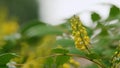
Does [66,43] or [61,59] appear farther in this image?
[66,43]

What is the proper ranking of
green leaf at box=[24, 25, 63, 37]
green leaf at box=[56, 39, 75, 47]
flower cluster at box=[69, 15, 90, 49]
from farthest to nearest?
1. green leaf at box=[24, 25, 63, 37]
2. green leaf at box=[56, 39, 75, 47]
3. flower cluster at box=[69, 15, 90, 49]

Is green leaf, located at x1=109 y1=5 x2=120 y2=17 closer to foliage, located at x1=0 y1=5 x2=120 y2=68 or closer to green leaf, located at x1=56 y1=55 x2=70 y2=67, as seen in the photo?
foliage, located at x1=0 y1=5 x2=120 y2=68

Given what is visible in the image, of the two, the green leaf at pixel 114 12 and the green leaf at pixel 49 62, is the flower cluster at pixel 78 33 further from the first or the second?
the green leaf at pixel 114 12

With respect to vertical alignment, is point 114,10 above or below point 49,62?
above

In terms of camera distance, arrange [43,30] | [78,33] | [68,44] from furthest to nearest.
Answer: [43,30] < [68,44] < [78,33]

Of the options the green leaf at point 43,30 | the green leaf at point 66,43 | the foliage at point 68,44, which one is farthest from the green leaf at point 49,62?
the green leaf at point 43,30

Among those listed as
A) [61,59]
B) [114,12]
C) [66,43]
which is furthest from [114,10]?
[61,59]

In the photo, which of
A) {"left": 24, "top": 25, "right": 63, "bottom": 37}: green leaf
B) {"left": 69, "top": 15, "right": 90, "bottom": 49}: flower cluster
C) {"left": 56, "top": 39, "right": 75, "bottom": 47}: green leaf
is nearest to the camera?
{"left": 69, "top": 15, "right": 90, "bottom": 49}: flower cluster

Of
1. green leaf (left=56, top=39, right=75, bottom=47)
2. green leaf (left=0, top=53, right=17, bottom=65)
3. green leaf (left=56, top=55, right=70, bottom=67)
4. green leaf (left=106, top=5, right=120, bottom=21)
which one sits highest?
green leaf (left=106, top=5, right=120, bottom=21)

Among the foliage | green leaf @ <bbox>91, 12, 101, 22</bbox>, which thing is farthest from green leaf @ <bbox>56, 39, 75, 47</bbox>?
green leaf @ <bbox>91, 12, 101, 22</bbox>

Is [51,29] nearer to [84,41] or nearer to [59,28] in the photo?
[59,28]

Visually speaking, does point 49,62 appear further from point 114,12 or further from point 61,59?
point 114,12
